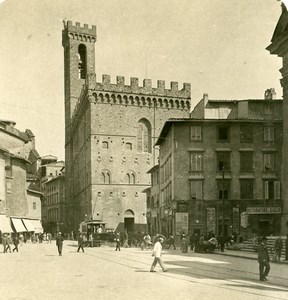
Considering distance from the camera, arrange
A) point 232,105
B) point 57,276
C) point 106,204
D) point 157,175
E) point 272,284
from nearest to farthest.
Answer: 1. point 272,284
2. point 57,276
3. point 232,105
4. point 157,175
5. point 106,204

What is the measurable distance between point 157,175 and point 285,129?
78.2 ft

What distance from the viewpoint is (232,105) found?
46.1 meters

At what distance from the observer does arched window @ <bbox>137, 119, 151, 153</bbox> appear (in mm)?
60781

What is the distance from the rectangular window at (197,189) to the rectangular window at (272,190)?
5.17m

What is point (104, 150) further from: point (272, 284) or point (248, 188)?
point (272, 284)

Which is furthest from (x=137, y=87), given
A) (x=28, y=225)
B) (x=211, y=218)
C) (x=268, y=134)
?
(x=211, y=218)

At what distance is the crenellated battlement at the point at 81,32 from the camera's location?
77012 mm

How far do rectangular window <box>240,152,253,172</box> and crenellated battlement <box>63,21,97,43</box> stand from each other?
144 ft

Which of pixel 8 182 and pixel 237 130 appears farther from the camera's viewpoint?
pixel 8 182

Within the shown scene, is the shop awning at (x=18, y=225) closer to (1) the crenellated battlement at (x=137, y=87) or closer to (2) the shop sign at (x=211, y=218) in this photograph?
(1) the crenellated battlement at (x=137, y=87)

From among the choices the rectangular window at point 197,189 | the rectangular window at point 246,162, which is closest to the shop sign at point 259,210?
the rectangular window at point 246,162

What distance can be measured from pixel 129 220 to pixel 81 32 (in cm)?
3272

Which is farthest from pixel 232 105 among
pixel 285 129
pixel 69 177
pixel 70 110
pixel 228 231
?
pixel 69 177

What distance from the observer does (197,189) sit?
40.1 m
